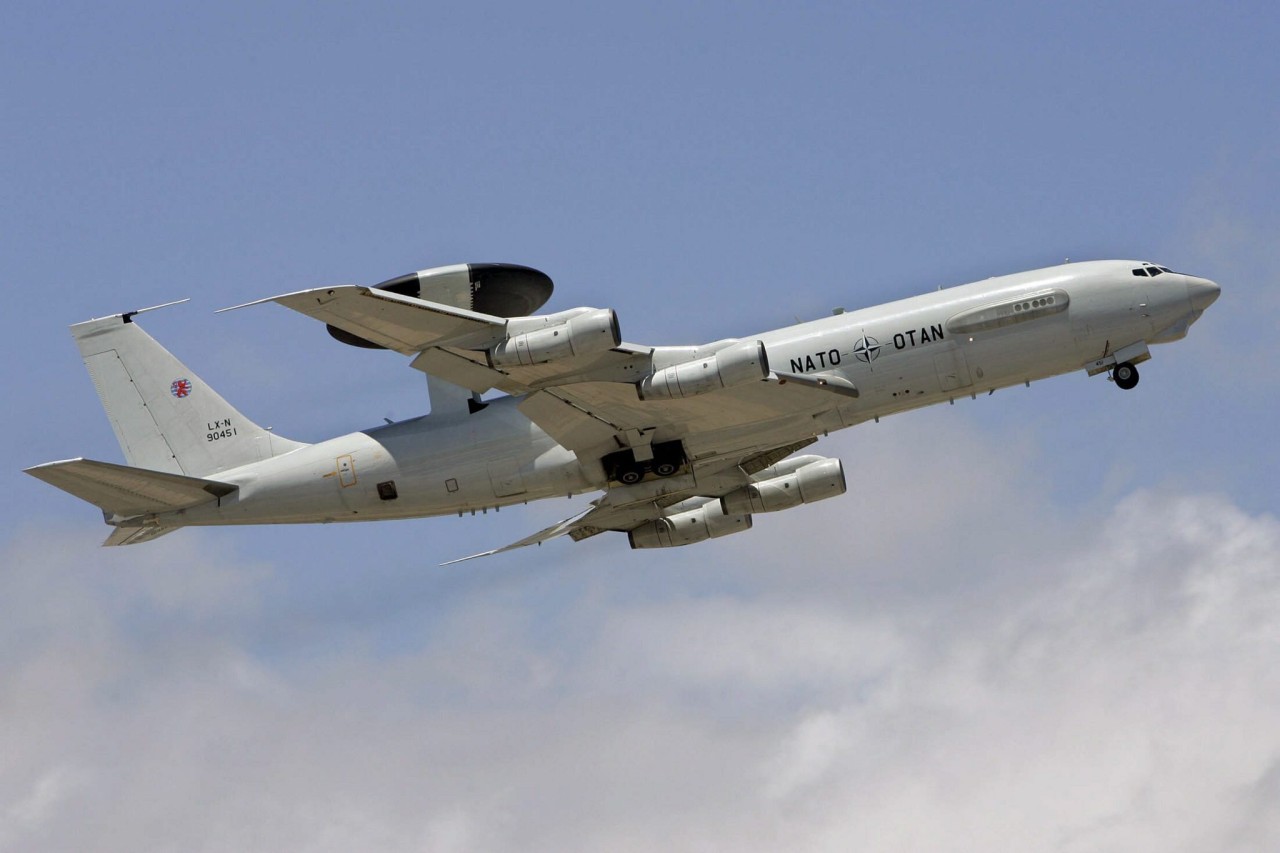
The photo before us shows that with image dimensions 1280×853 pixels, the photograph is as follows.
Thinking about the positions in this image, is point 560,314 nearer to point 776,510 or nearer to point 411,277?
point 411,277

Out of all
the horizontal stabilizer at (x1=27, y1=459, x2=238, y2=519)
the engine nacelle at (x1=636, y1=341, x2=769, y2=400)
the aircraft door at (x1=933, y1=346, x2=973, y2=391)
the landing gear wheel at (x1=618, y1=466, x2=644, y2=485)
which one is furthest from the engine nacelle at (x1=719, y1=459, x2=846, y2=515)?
the horizontal stabilizer at (x1=27, y1=459, x2=238, y2=519)

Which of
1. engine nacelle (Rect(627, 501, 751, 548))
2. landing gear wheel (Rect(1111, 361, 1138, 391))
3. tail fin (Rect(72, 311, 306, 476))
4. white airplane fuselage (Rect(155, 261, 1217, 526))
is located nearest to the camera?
white airplane fuselage (Rect(155, 261, 1217, 526))

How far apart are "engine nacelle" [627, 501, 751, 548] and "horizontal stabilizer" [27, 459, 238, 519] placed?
14.0 m

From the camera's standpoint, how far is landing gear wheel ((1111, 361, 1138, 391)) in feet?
159

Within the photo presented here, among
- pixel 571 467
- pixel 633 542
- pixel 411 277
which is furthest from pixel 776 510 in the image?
pixel 411 277

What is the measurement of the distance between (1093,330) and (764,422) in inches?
388

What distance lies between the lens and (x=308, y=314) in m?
43.0

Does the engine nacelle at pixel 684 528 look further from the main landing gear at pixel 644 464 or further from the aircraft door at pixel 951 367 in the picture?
the aircraft door at pixel 951 367

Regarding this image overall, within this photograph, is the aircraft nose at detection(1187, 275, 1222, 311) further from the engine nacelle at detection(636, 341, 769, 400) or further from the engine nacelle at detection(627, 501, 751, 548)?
the engine nacelle at detection(627, 501, 751, 548)

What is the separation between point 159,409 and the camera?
55219 millimetres

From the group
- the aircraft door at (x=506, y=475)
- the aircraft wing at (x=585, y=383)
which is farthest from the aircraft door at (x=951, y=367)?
the aircraft door at (x=506, y=475)

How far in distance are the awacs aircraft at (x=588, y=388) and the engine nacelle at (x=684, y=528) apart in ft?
10.3

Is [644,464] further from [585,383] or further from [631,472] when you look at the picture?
[585,383]

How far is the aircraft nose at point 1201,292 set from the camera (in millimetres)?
48594
